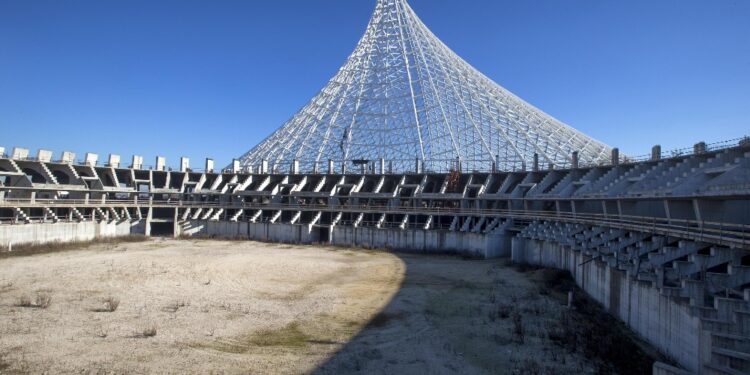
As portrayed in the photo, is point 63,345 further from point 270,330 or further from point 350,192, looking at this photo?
point 350,192

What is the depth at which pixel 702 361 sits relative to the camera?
12.1 meters

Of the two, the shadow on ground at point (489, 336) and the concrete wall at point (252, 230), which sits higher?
the concrete wall at point (252, 230)

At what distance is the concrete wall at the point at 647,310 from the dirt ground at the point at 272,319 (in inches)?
89.6

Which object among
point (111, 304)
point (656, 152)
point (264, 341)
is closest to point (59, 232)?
point (111, 304)

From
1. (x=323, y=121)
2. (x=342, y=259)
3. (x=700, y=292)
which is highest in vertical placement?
(x=323, y=121)

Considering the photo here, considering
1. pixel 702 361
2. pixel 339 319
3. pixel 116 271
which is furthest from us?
pixel 116 271

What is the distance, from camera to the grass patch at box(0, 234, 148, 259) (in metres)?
36.3

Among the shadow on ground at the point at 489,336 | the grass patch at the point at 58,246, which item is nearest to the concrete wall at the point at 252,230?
the grass patch at the point at 58,246

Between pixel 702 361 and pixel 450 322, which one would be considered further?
pixel 450 322

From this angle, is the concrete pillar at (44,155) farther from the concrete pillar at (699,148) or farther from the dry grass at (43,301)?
the concrete pillar at (699,148)

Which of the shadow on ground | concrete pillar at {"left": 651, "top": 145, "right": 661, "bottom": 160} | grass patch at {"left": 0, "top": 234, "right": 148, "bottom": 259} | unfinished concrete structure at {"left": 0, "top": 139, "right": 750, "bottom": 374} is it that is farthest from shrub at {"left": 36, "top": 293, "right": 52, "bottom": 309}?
concrete pillar at {"left": 651, "top": 145, "right": 661, "bottom": 160}

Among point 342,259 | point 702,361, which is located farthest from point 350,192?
point 702,361

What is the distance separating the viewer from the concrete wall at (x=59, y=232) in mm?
38781

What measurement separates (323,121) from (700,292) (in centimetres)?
5859
